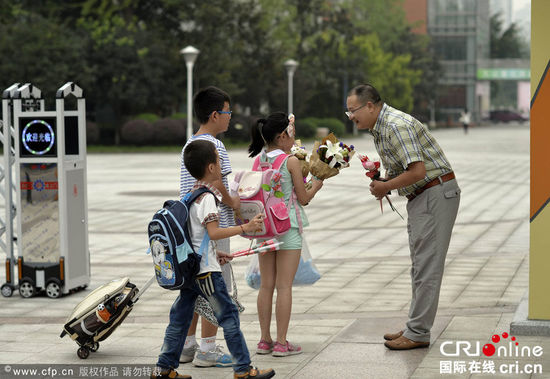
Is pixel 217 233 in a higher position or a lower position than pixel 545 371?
higher

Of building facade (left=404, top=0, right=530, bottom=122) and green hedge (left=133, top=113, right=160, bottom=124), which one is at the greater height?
building facade (left=404, top=0, right=530, bottom=122)

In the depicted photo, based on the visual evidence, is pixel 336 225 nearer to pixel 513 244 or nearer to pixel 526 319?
pixel 513 244

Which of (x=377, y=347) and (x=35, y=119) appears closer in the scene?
(x=377, y=347)

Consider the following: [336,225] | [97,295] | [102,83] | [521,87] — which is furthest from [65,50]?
[521,87]

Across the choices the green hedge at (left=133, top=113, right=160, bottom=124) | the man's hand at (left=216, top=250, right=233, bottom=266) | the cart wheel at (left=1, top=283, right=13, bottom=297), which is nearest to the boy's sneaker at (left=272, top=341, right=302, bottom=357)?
the man's hand at (left=216, top=250, right=233, bottom=266)

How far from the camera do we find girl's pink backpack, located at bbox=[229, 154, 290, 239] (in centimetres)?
582

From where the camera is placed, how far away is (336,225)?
13602 mm

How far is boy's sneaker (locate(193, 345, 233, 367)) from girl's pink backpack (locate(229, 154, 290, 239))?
2.49 ft

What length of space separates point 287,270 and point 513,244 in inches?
239

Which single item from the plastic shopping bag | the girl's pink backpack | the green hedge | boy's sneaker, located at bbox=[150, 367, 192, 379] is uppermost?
the green hedge

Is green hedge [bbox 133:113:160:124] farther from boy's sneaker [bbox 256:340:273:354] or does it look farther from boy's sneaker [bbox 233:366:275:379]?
boy's sneaker [bbox 233:366:275:379]

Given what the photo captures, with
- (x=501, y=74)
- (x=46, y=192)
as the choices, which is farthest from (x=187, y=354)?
(x=501, y=74)

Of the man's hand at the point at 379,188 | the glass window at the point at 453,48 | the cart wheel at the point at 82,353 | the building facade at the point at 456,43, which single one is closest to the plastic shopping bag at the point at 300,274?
the man's hand at the point at 379,188

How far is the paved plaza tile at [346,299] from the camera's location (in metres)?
5.92
